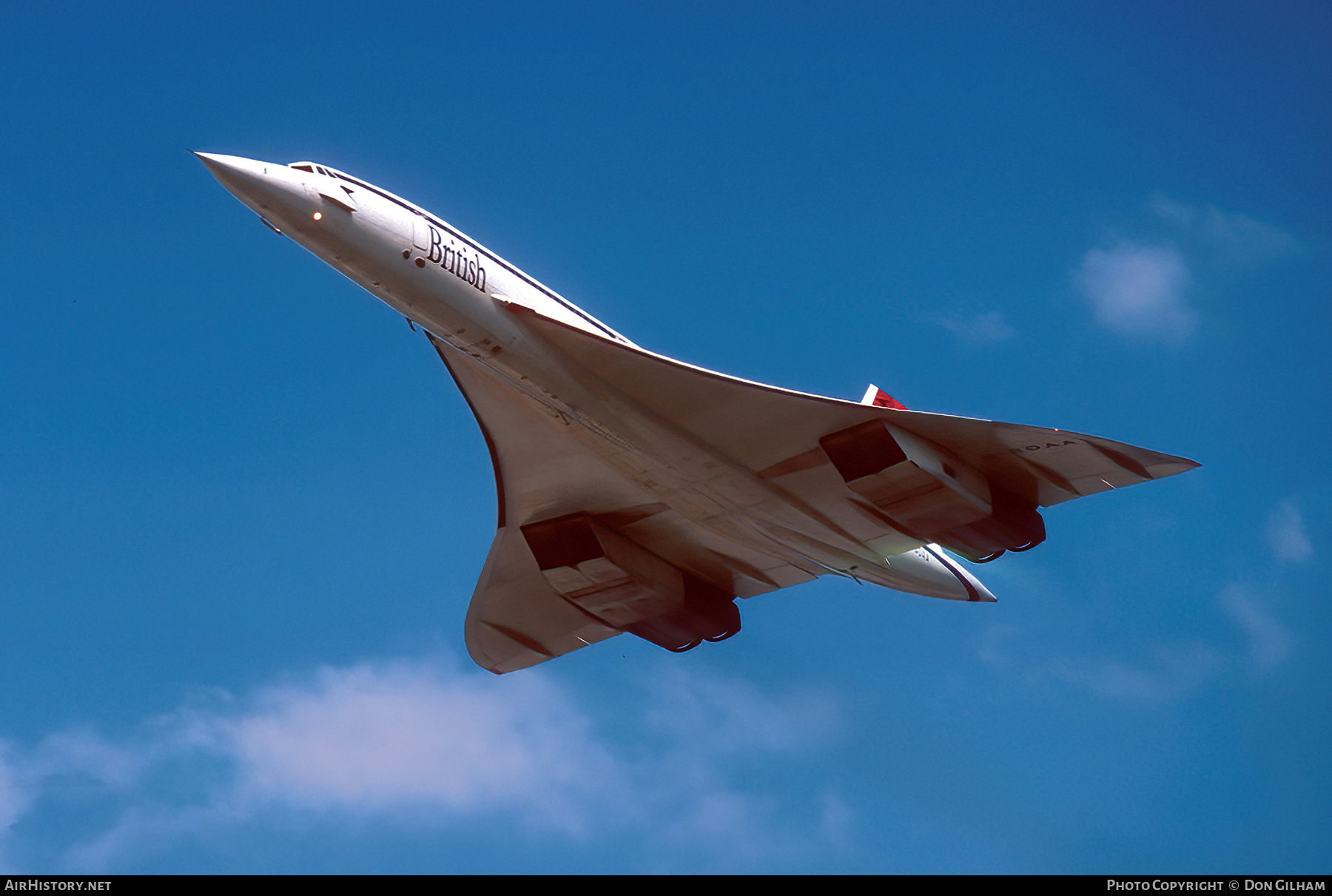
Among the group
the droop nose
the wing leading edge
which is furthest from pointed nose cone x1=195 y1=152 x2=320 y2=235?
the wing leading edge

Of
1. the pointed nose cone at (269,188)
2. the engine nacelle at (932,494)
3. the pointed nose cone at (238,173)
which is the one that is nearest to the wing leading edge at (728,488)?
the engine nacelle at (932,494)

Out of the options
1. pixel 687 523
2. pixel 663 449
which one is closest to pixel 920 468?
pixel 663 449

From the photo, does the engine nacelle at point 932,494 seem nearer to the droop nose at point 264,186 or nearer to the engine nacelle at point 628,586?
the engine nacelle at point 628,586

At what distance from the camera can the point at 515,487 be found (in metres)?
19.2

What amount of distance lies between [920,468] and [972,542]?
63.1 inches

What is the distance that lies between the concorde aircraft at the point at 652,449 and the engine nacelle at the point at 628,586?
0.04 meters

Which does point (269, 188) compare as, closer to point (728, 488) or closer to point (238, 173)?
point (238, 173)

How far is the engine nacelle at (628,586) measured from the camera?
19.5 m

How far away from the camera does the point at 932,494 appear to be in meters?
16.2

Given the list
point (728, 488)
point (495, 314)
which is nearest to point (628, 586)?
point (728, 488)

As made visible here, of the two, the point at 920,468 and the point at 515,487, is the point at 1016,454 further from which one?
the point at 515,487

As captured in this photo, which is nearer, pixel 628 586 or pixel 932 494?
pixel 932 494

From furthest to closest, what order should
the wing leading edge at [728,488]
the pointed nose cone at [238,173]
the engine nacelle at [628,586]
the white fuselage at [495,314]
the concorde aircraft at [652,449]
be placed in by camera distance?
the engine nacelle at [628,586] < the wing leading edge at [728,488] < the concorde aircraft at [652,449] < the white fuselage at [495,314] < the pointed nose cone at [238,173]

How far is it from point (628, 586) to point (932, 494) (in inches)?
231
